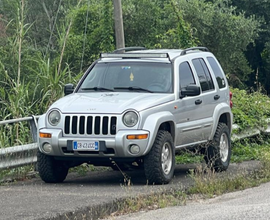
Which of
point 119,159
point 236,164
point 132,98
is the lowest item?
point 236,164

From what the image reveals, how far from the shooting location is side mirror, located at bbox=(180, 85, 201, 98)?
36.9ft

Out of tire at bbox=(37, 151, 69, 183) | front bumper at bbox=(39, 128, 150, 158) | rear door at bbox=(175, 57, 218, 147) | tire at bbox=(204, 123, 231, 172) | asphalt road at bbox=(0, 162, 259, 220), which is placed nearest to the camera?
asphalt road at bbox=(0, 162, 259, 220)

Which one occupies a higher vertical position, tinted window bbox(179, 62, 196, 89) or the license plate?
tinted window bbox(179, 62, 196, 89)

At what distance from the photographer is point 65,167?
11055mm

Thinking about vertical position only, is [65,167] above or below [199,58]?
below

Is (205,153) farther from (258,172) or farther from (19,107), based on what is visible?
(19,107)

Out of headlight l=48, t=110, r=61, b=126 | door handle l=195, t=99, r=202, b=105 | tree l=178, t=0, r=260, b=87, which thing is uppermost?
headlight l=48, t=110, r=61, b=126

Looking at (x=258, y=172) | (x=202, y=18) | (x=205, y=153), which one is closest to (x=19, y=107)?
(x=205, y=153)

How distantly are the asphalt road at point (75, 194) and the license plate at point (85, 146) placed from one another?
1.74 feet

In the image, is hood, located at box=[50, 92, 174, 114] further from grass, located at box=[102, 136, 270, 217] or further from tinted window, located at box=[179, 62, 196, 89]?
grass, located at box=[102, 136, 270, 217]

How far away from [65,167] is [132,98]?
142 centimetres

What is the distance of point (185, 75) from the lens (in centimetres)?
1184

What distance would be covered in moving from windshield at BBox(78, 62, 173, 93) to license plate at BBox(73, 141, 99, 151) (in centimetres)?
133

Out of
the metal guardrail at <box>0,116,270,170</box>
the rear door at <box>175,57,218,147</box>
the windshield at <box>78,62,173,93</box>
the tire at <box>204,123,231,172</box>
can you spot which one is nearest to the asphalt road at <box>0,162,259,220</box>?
the tire at <box>204,123,231,172</box>
